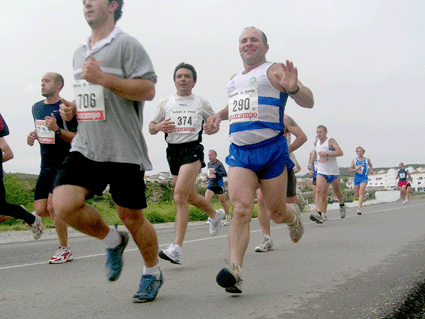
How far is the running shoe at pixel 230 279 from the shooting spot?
3.27 m

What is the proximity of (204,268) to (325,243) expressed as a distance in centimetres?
249

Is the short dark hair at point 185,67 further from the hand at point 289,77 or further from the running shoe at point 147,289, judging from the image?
the running shoe at point 147,289

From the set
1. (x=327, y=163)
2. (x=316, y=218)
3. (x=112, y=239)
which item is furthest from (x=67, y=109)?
(x=327, y=163)

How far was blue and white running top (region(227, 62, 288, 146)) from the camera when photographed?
3.98 m

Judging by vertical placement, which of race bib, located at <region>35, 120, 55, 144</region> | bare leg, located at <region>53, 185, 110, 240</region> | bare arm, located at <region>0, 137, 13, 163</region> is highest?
race bib, located at <region>35, 120, 55, 144</region>

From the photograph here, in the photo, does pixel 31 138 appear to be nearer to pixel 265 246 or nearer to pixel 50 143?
pixel 50 143

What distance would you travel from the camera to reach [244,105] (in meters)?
4.02

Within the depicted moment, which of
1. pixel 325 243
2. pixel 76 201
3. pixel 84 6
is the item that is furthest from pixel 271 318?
pixel 325 243

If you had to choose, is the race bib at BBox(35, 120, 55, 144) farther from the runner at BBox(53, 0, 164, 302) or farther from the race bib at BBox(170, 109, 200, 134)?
the runner at BBox(53, 0, 164, 302)

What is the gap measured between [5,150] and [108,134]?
11.7ft

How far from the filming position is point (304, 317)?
281 centimetres

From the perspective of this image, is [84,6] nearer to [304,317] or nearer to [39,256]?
[304,317]

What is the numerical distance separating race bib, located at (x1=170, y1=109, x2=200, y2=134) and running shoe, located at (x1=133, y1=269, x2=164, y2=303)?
256 centimetres

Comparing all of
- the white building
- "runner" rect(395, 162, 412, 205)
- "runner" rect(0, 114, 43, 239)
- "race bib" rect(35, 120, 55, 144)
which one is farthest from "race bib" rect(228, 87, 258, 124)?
the white building
